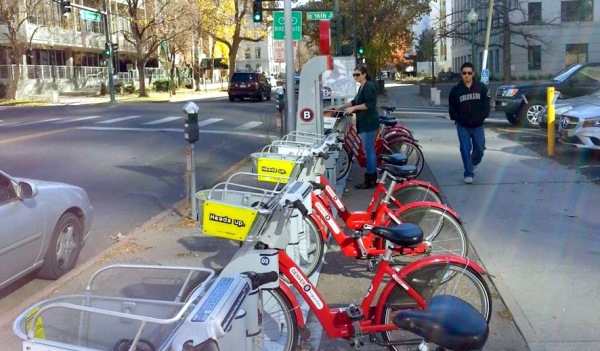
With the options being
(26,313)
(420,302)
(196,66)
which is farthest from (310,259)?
(196,66)

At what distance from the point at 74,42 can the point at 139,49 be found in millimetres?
8476

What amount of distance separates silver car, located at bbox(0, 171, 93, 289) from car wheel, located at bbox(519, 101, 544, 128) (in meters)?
15.6

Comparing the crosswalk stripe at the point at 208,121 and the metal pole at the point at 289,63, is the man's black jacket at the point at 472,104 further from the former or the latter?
the crosswalk stripe at the point at 208,121

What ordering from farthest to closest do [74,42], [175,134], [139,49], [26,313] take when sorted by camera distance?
[74,42]
[139,49]
[175,134]
[26,313]

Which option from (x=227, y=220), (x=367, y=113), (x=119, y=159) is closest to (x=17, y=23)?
(x=119, y=159)

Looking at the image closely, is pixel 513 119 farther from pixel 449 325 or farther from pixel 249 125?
pixel 449 325

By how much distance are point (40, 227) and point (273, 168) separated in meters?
2.23

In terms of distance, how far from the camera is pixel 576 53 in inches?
1976

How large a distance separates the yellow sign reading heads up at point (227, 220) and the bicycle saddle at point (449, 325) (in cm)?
173

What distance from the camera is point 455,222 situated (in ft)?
20.4

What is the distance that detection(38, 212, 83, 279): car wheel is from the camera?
22.0ft

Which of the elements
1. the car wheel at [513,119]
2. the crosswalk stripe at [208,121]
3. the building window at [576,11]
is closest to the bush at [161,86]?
the building window at [576,11]

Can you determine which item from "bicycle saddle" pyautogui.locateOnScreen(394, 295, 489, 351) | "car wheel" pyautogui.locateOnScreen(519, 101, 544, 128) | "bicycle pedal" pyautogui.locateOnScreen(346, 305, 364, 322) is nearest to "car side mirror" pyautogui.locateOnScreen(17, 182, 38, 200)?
"bicycle pedal" pyautogui.locateOnScreen(346, 305, 364, 322)

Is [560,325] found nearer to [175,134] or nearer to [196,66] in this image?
[175,134]
